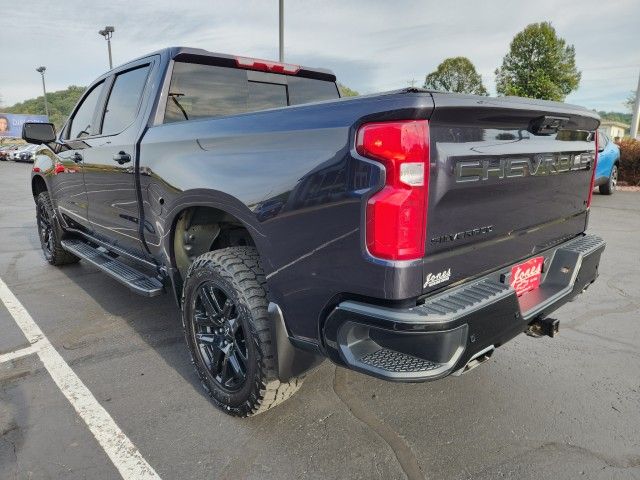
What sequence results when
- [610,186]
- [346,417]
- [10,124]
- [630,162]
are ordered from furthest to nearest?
[10,124]
[630,162]
[610,186]
[346,417]

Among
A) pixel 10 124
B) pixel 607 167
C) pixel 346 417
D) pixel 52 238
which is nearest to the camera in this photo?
pixel 346 417

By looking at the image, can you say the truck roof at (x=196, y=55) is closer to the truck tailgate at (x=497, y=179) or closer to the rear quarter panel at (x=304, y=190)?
the rear quarter panel at (x=304, y=190)

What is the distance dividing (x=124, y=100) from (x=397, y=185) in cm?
277

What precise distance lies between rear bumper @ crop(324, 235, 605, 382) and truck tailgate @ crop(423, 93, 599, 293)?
118 millimetres

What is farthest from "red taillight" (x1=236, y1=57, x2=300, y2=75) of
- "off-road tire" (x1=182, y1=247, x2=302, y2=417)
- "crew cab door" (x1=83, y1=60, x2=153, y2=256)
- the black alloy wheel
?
the black alloy wheel

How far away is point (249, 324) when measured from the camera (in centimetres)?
221

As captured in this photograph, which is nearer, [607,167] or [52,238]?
[52,238]

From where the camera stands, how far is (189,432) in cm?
Result: 241

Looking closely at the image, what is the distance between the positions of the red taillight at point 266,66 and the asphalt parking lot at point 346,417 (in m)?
2.11

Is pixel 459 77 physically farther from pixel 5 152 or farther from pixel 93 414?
pixel 93 414

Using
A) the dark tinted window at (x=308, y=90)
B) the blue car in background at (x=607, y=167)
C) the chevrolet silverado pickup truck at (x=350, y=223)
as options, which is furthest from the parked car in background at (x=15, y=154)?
the chevrolet silverado pickup truck at (x=350, y=223)

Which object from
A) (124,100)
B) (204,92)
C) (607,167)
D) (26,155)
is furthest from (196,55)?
(26,155)

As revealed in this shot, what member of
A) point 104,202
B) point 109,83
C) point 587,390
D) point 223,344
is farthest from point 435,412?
point 109,83

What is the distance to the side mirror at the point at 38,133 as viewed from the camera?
435 cm
